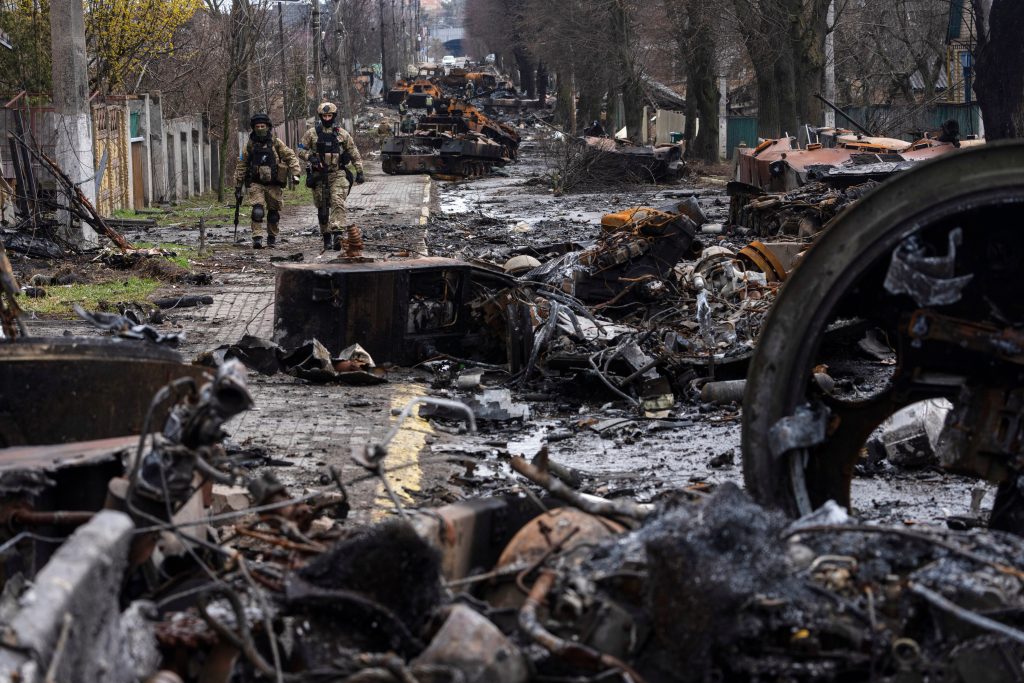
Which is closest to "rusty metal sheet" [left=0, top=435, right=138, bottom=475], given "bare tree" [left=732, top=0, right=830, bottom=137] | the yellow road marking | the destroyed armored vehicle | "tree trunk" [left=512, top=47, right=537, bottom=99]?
the yellow road marking

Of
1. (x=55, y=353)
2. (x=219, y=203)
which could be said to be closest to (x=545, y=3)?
(x=219, y=203)

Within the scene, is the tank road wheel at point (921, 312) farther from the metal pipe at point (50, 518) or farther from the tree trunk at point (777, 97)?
the tree trunk at point (777, 97)

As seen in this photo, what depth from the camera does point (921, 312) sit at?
4.18 meters

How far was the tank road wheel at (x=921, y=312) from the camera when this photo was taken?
404 centimetres

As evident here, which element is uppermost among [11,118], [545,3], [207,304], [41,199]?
[545,3]

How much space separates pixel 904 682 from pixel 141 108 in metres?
25.8

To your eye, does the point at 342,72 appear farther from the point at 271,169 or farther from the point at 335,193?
the point at 335,193

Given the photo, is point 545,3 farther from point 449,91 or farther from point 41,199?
point 41,199

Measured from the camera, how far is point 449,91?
76750 mm

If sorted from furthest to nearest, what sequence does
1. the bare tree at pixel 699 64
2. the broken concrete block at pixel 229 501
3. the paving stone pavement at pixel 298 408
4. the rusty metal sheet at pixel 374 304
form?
the bare tree at pixel 699 64
the rusty metal sheet at pixel 374 304
the paving stone pavement at pixel 298 408
the broken concrete block at pixel 229 501

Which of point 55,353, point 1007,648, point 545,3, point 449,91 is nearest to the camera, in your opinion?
point 1007,648

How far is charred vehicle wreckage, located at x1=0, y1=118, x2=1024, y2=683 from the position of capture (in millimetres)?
3297

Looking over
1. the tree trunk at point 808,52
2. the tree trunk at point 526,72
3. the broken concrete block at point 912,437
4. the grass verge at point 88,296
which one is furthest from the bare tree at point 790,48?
the tree trunk at point 526,72

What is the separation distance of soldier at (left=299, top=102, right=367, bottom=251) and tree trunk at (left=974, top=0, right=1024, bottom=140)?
897 cm
